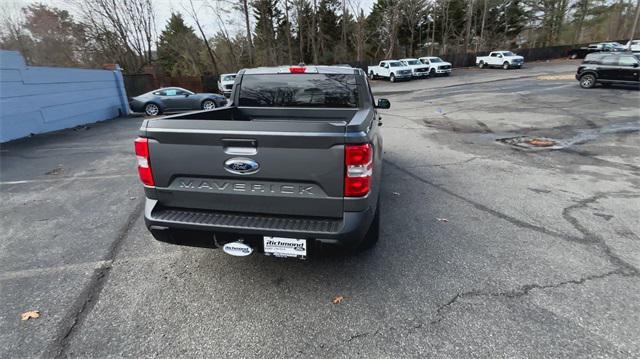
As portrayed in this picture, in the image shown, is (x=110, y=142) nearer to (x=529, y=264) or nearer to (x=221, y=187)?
(x=221, y=187)

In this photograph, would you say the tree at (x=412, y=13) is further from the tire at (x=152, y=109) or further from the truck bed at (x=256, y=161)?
the truck bed at (x=256, y=161)

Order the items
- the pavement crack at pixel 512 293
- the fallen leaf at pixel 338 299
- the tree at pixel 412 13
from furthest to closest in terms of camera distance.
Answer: the tree at pixel 412 13 → the fallen leaf at pixel 338 299 → the pavement crack at pixel 512 293

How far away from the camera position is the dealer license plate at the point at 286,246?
2.49 meters

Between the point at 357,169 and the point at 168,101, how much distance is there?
16648mm

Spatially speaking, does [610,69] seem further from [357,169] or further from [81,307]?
[81,307]

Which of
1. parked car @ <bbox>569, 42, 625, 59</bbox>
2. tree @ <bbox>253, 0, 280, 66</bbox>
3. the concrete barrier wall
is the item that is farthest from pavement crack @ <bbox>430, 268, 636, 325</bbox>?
parked car @ <bbox>569, 42, 625, 59</bbox>

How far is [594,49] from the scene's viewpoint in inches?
1485

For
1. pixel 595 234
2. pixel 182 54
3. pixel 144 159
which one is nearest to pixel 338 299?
pixel 144 159

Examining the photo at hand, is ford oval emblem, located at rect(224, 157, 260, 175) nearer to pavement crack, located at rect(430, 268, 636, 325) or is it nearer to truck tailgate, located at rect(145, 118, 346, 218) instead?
truck tailgate, located at rect(145, 118, 346, 218)

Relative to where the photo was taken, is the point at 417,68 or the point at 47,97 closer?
the point at 47,97

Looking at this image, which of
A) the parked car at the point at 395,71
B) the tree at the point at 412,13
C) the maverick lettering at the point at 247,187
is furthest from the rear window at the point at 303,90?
the tree at the point at 412,13

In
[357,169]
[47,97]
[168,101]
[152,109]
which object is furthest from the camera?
[168,101]

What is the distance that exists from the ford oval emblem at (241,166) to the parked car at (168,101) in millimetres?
15376

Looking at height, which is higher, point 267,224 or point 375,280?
point 267,224
